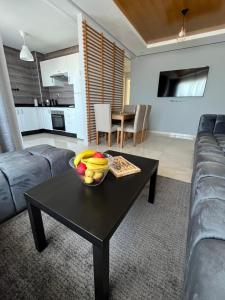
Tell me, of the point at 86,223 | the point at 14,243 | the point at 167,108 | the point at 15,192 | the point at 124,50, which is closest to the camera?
the point at 86,223

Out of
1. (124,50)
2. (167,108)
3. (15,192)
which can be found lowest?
(15,192)

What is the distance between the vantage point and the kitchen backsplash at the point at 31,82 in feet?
12.9

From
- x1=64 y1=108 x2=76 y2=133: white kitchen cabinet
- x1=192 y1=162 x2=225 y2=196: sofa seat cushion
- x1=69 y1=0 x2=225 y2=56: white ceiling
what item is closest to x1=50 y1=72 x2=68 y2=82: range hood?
x1=64 y1=108 x2=76 y2=133: white kitchen cabinet

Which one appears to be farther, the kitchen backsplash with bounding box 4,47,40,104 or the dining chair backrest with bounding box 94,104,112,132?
the kitchen backsplash with bounding box 4,47,40,104

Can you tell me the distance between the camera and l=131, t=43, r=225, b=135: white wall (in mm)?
3485

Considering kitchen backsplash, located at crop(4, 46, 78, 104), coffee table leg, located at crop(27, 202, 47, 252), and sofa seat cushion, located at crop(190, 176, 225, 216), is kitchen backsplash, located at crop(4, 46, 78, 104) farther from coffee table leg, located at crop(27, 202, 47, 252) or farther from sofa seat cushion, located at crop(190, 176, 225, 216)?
sofa seat cushion, located at crop(190, 176, 225, 216)

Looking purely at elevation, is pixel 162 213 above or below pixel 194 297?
below

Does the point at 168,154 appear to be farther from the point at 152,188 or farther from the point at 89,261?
the point at 89,261

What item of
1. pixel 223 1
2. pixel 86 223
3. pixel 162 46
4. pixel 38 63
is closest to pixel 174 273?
pixel 86 223

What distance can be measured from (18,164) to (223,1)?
Answer: 3795 mm

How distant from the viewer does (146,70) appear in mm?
4270

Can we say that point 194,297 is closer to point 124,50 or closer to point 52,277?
point 52,277

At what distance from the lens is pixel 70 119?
390 centimetres

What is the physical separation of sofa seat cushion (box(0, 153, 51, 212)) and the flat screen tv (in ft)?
12.9
